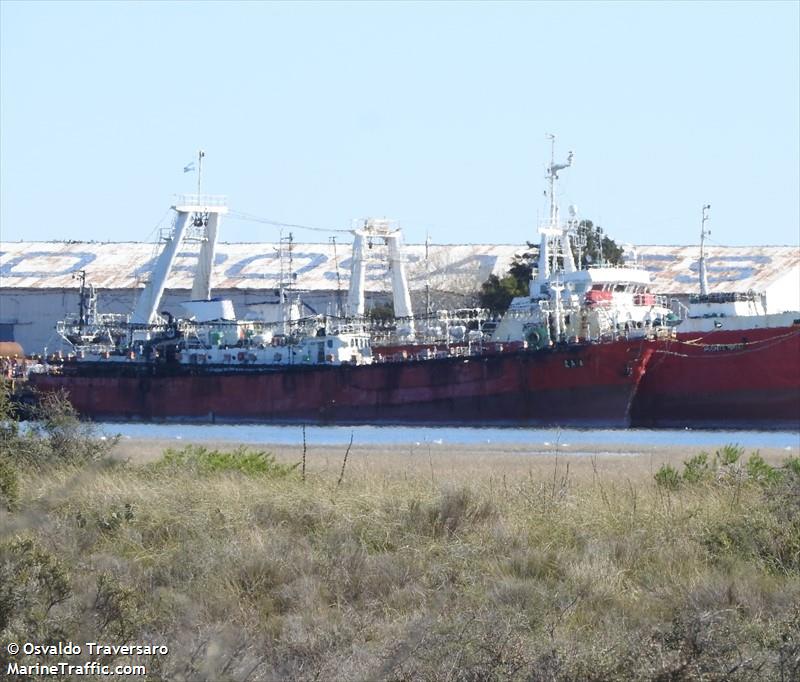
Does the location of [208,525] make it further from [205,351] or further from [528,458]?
[205,351]

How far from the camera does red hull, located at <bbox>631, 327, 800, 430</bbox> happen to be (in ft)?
161

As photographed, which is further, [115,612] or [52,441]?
[52,441]

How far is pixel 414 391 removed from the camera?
55.0m

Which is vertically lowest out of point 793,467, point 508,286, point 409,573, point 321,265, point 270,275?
point 409,573

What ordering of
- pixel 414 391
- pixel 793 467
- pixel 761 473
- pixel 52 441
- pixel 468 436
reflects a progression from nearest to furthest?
pixel 761 473
pixel 793 467
pixel 52 441
pixel 468 436
pixel 414 391

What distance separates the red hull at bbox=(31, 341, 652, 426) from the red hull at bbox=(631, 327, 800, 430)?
43.6 inches

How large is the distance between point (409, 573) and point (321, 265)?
237ft

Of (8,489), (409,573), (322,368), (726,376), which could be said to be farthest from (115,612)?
(322,368)

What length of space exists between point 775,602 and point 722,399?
1488 inches

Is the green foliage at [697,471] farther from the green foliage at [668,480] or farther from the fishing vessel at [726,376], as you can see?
the fishing vessel at [726,376]

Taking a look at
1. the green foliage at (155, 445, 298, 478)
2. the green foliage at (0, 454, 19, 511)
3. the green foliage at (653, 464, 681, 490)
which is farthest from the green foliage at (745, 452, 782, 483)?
the green foliage at (0, 454, 19, 511)

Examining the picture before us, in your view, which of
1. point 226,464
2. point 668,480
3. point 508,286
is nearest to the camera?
point 668,480

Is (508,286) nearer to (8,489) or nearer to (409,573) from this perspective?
(8,489)

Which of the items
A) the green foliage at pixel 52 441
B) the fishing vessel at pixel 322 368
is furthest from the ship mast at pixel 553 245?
the green foliage at pixel 52 441
